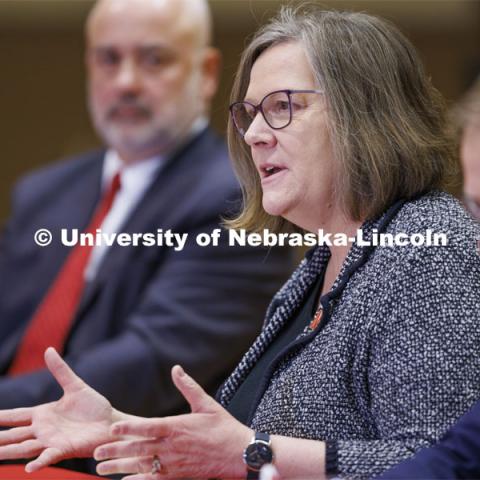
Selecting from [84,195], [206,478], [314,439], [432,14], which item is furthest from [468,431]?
[432,14]

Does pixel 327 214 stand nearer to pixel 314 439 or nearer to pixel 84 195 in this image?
pixel 314 439

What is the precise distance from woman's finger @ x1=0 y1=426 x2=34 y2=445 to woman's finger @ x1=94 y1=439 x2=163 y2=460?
11.6 inches

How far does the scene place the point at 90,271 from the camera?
2512 millimetres

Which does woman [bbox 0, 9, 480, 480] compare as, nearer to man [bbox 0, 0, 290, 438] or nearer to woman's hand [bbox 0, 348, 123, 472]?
woman's hand [bbox 0, 348, 123, 472]

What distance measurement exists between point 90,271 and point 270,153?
923mm

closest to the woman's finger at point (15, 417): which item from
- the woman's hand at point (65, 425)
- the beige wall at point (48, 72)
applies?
the woman's hand at point (65, 425)

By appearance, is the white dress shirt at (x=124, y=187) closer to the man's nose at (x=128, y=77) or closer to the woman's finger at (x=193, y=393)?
the man's nose at (x=128, y=77)

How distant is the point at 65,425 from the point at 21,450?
8cm

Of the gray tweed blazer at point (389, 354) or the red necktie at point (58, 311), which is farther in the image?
the red necktie at point (58, 311)

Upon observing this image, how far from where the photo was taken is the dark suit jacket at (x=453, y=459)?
52.5 inches

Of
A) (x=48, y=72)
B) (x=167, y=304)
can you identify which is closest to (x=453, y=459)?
(x=167, y=304)

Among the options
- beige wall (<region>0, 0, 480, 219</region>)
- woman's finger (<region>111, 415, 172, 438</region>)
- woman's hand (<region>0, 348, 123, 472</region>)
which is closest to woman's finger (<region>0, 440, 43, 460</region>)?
woman's hand (<region>0, 348, 123, 472</region>)

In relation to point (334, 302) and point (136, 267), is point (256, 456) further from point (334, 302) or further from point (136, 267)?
point (136, 267)

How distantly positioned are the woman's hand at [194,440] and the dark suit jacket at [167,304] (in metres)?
0.91
